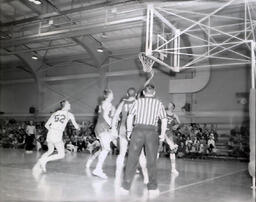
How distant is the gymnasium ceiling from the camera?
14.2m

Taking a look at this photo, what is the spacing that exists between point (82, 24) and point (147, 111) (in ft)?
38.1

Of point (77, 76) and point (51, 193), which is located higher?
point (77, 76)

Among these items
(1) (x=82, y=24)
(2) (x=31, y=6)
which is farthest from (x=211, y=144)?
(2) (x=31, y=6)

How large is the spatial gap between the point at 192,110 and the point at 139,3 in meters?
7.31

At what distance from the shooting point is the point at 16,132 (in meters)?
22.5

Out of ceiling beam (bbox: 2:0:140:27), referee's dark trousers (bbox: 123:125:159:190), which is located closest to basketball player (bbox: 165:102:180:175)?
referee's dark trousers (bbox: 123:125:159:190)

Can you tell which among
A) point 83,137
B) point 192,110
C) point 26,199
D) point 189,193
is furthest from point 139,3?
point 26,199

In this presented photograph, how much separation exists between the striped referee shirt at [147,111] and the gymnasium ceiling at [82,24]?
210 inches

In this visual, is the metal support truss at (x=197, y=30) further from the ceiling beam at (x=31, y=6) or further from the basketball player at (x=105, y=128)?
the ceiling beam at (x=31, y=6)

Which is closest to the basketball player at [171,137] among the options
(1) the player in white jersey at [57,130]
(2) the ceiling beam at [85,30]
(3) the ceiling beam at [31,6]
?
(1) the player in white jersey at [57,130]

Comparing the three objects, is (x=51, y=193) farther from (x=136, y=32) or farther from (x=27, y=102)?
(x=27, y=102)

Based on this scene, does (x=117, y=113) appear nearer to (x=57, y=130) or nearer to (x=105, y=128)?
(x=105, y=128)

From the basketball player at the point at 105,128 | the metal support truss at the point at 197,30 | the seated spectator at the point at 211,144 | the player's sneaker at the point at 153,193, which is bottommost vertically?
the player's sneaker at the point at 153,193

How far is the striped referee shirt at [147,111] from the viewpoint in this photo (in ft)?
17.9
